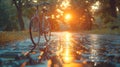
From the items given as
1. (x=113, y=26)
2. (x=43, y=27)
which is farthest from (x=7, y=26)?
(x=43, y=27)

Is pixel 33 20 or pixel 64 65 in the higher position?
pixel 33 20

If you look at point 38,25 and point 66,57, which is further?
point 38,25

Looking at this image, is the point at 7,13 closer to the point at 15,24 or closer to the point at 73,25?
the point at 15,24

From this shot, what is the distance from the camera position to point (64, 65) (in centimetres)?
614

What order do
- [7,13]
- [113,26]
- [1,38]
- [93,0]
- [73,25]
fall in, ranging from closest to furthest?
[1,38] → [113,26] → [93,0] → [7,13] → [73,25]

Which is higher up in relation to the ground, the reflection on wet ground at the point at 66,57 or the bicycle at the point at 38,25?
the bicycle at the point at 38,25

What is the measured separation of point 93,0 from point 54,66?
152 ft

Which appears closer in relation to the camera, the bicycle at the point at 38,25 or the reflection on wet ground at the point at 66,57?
the reflection on wet ground at the point at 66,57

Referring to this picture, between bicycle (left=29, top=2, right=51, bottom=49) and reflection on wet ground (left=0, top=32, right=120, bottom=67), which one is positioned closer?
reflection on wet ground (left=0, top=32, right=120, bottom=67)

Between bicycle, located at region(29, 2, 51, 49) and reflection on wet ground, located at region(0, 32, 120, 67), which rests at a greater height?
bicycle, located at region(29, 2, 51, 49)

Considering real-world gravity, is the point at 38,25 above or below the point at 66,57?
above

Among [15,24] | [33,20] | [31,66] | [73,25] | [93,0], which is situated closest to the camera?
[31,66]

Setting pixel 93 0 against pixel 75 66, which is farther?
pixel 93 0

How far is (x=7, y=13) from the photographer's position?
190 feet
